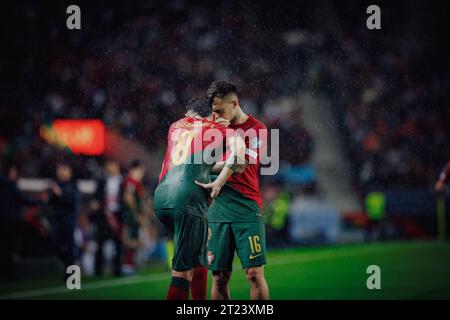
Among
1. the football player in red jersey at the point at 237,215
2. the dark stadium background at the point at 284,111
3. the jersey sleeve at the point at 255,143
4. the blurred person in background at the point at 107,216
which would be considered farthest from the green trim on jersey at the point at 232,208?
the blurred person in background at the point at 107,216

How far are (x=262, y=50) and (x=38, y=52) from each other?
300 cm

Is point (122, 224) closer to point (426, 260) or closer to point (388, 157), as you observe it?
A: point (426, 260)

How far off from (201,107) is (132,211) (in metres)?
4.30

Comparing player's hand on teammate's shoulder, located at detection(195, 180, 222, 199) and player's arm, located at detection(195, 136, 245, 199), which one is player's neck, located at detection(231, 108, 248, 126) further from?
player's hand on teammate's shoulder, located at detection(195, 180, 222, 199)

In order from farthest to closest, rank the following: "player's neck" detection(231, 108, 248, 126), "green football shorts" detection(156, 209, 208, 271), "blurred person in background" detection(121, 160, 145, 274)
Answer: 1. "blurred person in background" detection(121, 160, 145, 274)
2. "player's neck" detection(231, 108, 248, 126)
3. "green football shorts" detection(156, 209, 208, 271)

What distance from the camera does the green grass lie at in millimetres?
7312

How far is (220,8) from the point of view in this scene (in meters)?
7.65

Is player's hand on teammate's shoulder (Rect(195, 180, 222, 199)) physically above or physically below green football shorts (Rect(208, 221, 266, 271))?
above

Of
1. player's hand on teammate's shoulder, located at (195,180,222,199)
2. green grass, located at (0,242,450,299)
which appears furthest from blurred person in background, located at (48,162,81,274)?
player's hand on teammate's shoulder, located at (195,180,222,199)

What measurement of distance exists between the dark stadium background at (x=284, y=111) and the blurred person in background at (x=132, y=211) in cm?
39

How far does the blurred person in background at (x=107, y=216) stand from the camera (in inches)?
350

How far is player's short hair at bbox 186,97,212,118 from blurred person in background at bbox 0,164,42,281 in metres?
4.10

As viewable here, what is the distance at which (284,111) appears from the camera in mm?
11961
